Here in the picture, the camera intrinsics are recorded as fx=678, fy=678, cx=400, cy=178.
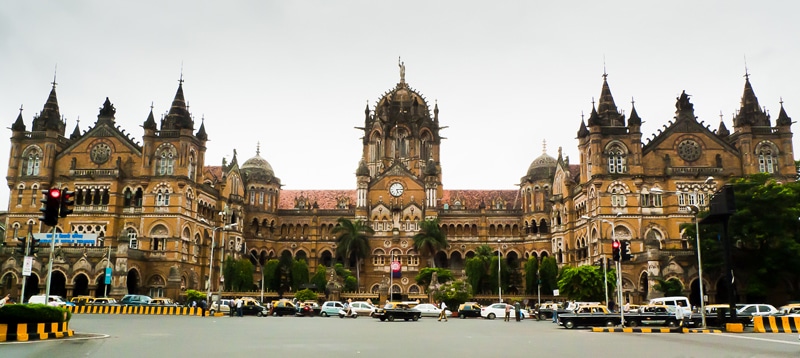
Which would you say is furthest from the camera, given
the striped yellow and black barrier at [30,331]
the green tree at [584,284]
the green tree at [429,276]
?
the green tree at [429,276]

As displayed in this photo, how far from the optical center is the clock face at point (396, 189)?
8494 cm

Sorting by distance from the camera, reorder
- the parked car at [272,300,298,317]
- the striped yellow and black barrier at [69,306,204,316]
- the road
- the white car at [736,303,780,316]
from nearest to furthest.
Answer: the road < the white car at [736,303,780,316] < the striped yellow and black barrier at [69,306,204,316] < the parked car at [272,300,298,317]

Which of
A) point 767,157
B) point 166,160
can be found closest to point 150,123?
point 166,160

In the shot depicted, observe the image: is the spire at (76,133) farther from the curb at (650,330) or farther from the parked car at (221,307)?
the curb at (650,330)

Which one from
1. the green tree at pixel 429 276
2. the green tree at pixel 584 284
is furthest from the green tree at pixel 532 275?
the green tree at pixel 584 284

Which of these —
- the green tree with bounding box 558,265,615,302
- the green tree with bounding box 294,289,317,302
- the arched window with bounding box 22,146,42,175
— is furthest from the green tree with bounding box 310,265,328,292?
the arched window with bounding box 22,146,42,175

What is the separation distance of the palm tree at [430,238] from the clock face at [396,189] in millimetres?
6441

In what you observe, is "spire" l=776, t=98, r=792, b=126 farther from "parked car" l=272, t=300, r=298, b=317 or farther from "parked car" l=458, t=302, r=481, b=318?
"parked car" l=272, t=300, r=298, b=317

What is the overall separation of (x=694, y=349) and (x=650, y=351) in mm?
1916

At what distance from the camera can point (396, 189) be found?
85.0m

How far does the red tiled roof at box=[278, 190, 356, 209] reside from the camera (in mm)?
94375

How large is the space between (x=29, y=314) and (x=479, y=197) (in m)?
73.7

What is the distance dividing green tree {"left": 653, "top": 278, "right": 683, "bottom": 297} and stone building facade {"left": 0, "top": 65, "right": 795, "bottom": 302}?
54cm

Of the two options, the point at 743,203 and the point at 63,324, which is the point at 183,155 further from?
the point at 743,203
